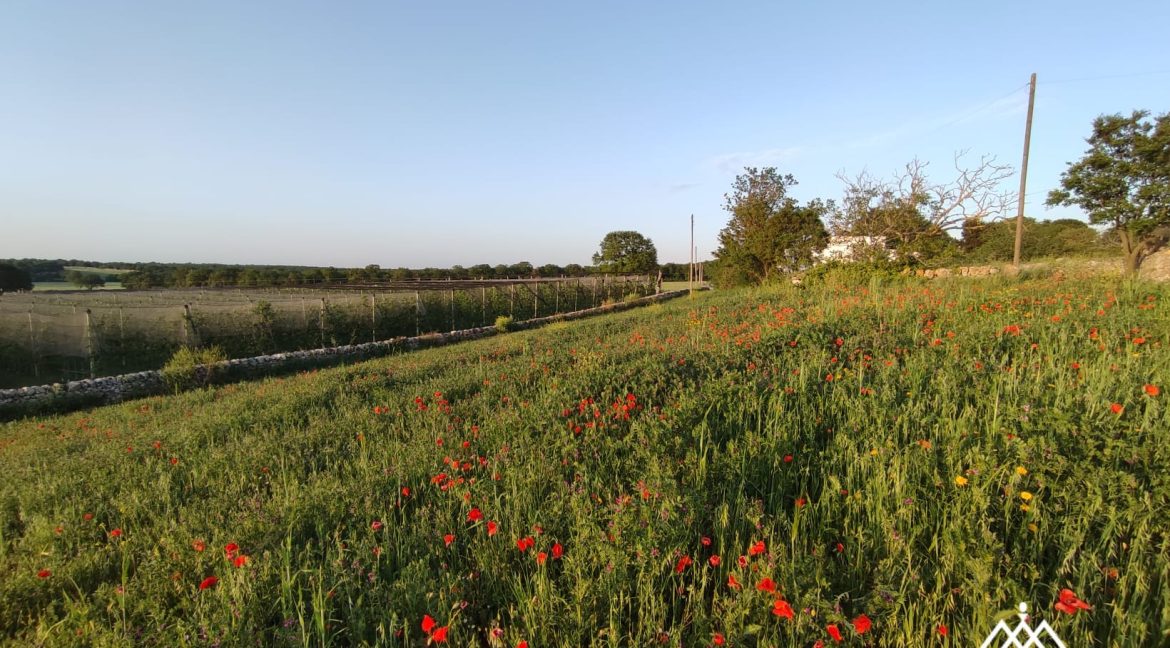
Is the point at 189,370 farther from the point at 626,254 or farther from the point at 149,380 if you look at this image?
the point at 626,254

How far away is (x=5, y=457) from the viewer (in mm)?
4910

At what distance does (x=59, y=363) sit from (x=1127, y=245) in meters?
37.4

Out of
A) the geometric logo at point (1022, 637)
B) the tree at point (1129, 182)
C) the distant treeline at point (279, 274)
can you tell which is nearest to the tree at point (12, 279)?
the distant treeline at point (279, 274)

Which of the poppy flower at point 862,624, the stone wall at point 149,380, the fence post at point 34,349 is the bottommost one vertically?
the stone wall at point 149,380

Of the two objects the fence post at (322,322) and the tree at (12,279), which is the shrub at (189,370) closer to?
the fence post at (322,322)

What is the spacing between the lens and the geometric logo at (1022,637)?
128cm

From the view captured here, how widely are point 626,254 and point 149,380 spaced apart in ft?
177

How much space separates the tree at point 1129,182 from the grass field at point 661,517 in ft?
76.2

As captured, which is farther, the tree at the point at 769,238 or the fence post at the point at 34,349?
the tree at the point at 769,238

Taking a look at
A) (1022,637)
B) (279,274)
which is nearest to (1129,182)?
(1022,637)

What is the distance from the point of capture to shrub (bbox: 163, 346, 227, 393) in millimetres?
10375

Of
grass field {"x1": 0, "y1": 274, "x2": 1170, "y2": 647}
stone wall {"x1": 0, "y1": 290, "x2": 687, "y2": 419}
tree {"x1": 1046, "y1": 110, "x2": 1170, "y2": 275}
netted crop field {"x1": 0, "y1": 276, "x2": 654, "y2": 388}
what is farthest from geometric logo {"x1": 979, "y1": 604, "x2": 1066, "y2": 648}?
tree {"x1": 1046, "y1": 110, "x2": 1170, "y2": 275}

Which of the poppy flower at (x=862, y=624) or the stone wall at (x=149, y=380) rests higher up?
the poppy flower at (x=862, y=624)

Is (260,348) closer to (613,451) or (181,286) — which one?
(613,451)
